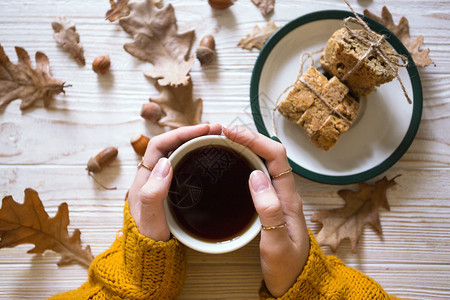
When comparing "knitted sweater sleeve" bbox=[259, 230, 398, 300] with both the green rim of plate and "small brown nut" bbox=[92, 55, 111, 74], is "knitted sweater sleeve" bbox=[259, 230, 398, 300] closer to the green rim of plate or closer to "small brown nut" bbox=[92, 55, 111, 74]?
the green rim of plate

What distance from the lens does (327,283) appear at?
94 centimetres

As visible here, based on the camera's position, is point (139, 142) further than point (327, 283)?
Yes

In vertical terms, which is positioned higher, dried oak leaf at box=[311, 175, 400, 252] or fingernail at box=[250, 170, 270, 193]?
fingernail at box=[250, 170, 270, 193]

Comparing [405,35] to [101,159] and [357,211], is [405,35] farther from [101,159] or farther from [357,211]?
[101,159]

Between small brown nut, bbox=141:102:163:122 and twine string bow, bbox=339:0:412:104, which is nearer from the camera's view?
twine string bow, bbox=339:0:412:104

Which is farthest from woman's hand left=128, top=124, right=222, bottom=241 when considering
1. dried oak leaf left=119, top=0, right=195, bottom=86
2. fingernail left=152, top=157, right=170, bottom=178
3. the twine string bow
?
the twine string bow

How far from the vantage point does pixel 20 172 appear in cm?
112

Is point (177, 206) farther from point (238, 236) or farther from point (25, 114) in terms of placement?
point (25, 114)

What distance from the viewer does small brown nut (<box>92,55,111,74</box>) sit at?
1.08m

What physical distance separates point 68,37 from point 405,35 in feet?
3.41

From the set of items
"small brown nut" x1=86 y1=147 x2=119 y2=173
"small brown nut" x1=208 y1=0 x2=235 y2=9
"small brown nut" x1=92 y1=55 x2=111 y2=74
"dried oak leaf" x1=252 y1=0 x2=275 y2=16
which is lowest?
"small brown nut" x1=86 y1=147 x2=119 y2=173

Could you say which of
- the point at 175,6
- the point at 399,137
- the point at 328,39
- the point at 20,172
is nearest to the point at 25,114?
the point at 20,172

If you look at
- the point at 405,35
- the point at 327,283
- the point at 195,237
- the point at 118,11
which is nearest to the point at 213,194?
the point at 195,237

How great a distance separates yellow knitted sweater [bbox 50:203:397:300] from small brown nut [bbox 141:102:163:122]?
277 millimetres
